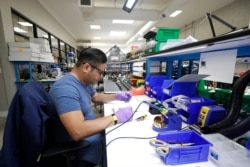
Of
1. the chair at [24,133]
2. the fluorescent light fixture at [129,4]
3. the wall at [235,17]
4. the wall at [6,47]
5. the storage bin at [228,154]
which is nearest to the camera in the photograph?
the storage bin at [228,154]

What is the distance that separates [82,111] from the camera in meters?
1.01

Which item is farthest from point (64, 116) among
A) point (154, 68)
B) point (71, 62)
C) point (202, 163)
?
point (71, 62)

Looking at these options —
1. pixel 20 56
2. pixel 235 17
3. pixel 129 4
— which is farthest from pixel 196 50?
pixel 235 17

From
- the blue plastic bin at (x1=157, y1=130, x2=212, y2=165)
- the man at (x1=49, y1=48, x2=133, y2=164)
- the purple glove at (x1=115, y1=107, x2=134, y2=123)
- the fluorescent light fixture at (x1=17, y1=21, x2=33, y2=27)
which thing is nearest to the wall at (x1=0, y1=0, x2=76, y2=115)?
the fluorescent light fixture at (x1=17, y1=21, x2=33, y2=27)

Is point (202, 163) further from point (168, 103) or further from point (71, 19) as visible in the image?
point (71, 19)

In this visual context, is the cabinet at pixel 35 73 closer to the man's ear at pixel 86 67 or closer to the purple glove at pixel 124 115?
the man's ear at pixel 86 67

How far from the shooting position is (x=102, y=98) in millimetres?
1588

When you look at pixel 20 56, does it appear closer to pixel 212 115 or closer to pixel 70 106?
pixel 70 106

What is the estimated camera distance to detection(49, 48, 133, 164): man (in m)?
0.82

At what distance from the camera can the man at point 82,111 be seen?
817 mm

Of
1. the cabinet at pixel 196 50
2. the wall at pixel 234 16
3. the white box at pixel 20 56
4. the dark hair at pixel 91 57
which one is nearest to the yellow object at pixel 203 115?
the cabinet at pixel 196 50

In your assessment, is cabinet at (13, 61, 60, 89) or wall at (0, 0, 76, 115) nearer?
wall at (0, 0, 76, 115)

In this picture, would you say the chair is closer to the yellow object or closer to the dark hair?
the dark hair

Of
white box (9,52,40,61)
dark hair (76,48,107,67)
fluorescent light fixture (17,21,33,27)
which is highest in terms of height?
fluorescent light fixture (17,21,33,27)
